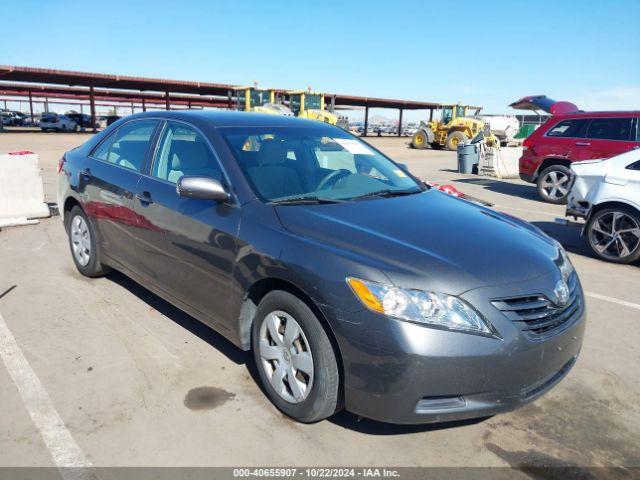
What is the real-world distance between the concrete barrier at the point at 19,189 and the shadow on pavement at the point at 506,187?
9957mm

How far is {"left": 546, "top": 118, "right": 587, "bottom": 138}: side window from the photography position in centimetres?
1007

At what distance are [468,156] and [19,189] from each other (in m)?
13.5

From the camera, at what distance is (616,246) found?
6.16m

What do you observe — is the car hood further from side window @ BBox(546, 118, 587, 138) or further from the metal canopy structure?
the metal canopy structure

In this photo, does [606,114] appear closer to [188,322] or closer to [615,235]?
[615,235]

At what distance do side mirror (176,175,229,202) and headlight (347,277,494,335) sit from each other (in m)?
1.18

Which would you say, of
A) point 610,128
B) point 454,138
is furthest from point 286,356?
point 454,138

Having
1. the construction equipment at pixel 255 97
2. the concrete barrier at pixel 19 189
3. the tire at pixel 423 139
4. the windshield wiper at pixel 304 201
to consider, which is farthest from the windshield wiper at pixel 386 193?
the tire at pixel 423 139

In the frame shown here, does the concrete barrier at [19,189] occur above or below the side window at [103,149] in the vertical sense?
below

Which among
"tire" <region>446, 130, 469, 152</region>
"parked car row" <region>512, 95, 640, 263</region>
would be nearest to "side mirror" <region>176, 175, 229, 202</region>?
"parked car row" <region>512, 95, 640, 263</region>

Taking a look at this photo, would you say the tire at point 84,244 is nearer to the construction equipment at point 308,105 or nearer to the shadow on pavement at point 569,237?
the shadow on pavement at point 569,237

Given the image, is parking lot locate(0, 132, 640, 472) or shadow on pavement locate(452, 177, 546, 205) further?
shadow on pavement locate(452, 177, 546, 205)

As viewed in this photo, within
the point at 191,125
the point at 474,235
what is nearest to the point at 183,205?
the point at 191,125

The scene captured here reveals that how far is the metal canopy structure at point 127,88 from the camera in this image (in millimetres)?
33281
